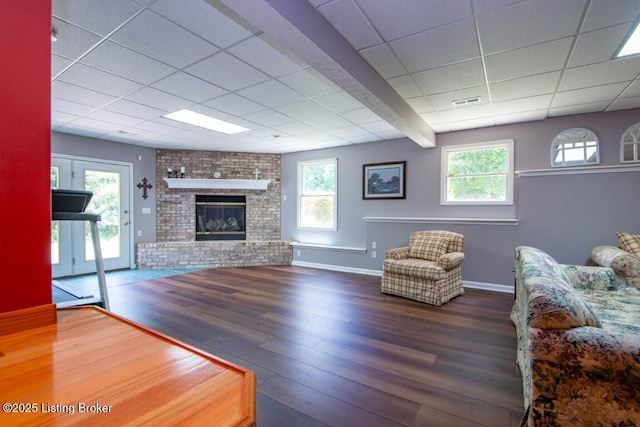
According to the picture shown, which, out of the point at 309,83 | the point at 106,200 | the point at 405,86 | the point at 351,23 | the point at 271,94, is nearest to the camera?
the point at 351,23

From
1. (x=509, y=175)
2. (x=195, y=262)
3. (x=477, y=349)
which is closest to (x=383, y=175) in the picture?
(x=509, y=175)

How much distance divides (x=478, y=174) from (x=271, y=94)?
131 inches

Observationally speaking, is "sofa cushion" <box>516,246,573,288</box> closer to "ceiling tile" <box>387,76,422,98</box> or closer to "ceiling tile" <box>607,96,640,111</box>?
"ceiling tile" <box>387,76,422,98</box>

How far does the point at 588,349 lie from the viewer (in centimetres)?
128

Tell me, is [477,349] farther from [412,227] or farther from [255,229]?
[255,229]

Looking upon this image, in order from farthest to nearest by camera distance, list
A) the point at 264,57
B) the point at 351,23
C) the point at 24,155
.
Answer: the point at 264,57 → the point at 351,23 → the point at 24,155

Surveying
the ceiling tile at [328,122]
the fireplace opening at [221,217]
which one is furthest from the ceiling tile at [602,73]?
the fireplace opening at [221,217]

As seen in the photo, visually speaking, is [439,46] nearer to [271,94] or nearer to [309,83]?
[309,83]

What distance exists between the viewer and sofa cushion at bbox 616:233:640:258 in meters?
3.29

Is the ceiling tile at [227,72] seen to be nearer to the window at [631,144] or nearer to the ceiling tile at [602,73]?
the ceiling tile at [602,73]

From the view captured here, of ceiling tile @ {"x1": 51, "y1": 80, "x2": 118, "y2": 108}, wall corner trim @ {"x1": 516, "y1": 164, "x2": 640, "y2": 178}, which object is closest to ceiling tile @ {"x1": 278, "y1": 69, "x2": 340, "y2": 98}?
ceiling tile @ {"x1": 51, "y1": 80, "x2": 118, "y2": 108}

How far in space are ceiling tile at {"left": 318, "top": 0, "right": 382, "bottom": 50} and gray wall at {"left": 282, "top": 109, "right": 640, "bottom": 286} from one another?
3086mm

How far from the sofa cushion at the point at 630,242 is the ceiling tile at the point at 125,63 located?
16.4ft

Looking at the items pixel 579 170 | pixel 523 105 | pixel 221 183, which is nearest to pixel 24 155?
pixel 523 105
